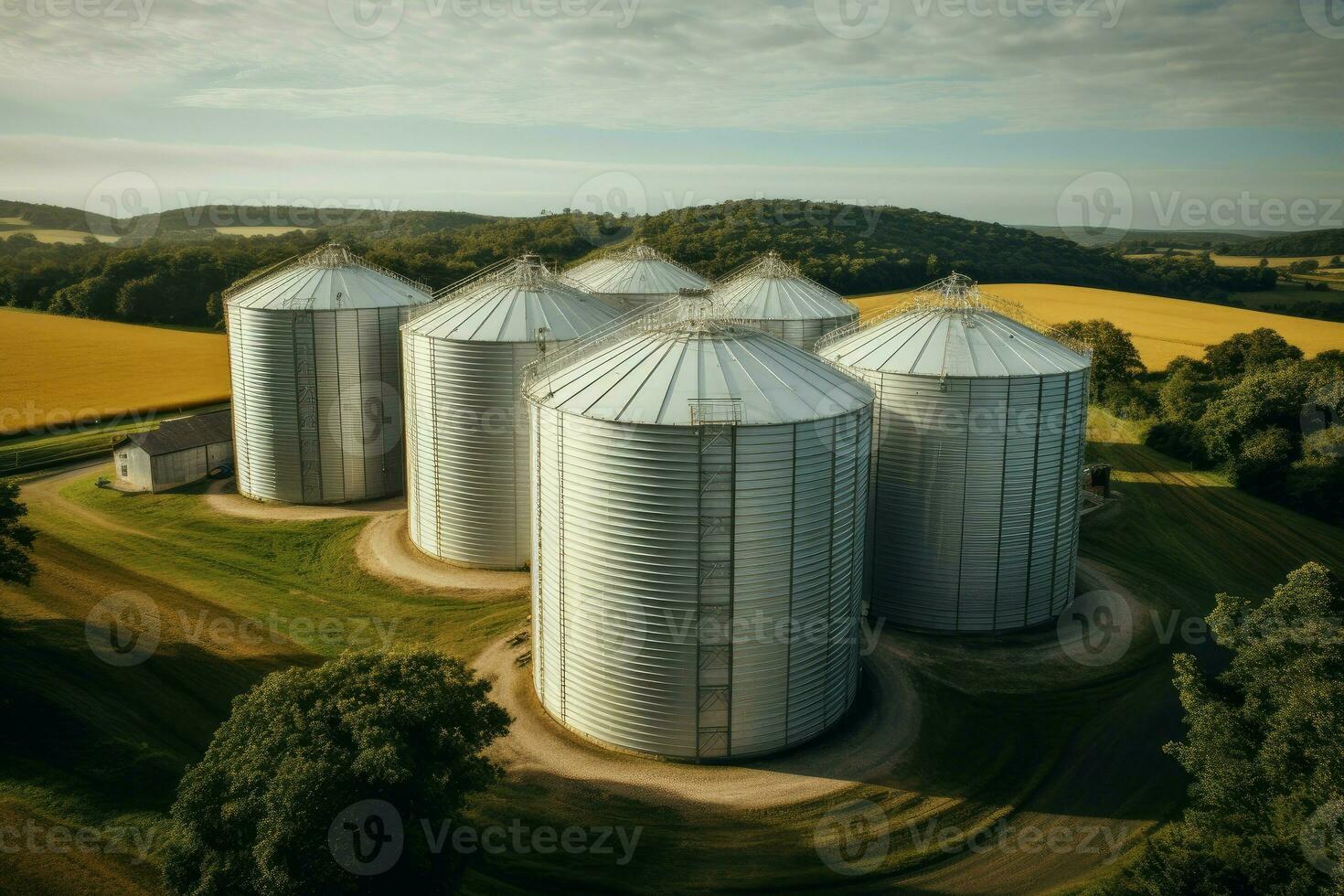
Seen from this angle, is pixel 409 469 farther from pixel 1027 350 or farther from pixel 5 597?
pixel 1027 350

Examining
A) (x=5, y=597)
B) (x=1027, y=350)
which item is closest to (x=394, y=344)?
(x=5, y=597)

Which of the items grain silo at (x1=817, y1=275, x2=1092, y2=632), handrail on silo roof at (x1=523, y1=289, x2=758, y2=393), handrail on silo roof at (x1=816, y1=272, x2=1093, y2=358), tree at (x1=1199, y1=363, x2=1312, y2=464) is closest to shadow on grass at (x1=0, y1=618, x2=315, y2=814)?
handrail on silo roof at (x1=523, y1=289, x2=758, y2=393)

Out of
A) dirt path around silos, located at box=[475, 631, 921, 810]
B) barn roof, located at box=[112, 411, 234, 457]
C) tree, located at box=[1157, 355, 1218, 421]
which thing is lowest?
dirt path around silos, located at box=[475, 631, 921, 810]

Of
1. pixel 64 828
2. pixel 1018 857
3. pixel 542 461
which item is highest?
pixel 542 461

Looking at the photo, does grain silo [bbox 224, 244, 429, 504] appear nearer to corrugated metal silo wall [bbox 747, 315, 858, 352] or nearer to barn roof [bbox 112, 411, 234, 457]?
barn roof [bbox 112, 411, 234, 457]

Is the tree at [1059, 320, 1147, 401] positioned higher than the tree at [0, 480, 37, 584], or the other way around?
the tree at [1059, 320, 1147, 401]

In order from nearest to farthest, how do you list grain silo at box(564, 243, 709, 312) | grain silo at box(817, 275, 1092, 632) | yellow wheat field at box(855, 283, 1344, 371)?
grain silo at box(817, 275, 1092, 632) → grain silo at box(564, 243, 709, 312) → yellow wheat field at box(855, 283, 1344, 371)
